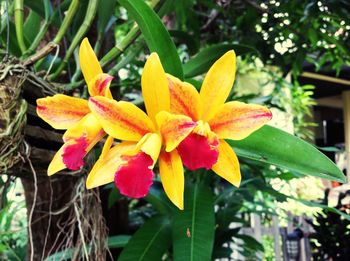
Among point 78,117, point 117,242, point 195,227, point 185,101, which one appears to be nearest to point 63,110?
point 78,117

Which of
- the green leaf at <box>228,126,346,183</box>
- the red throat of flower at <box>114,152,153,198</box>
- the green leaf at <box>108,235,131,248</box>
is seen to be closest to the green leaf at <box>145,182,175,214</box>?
the green leaf at <box>108,235,131,248</box>

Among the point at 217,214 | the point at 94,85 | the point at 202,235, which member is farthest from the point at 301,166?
the point at 217,214

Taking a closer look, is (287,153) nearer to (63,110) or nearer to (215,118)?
(215,118)

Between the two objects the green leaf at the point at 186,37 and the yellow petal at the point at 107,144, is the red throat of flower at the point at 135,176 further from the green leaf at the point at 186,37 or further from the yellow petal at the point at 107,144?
the green leaf at the point at 186,37

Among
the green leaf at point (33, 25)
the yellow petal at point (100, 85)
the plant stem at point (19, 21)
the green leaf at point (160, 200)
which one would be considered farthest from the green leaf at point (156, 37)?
the green leaf at point (160, 200)

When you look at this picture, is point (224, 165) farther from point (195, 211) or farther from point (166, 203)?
point (166, 203)
